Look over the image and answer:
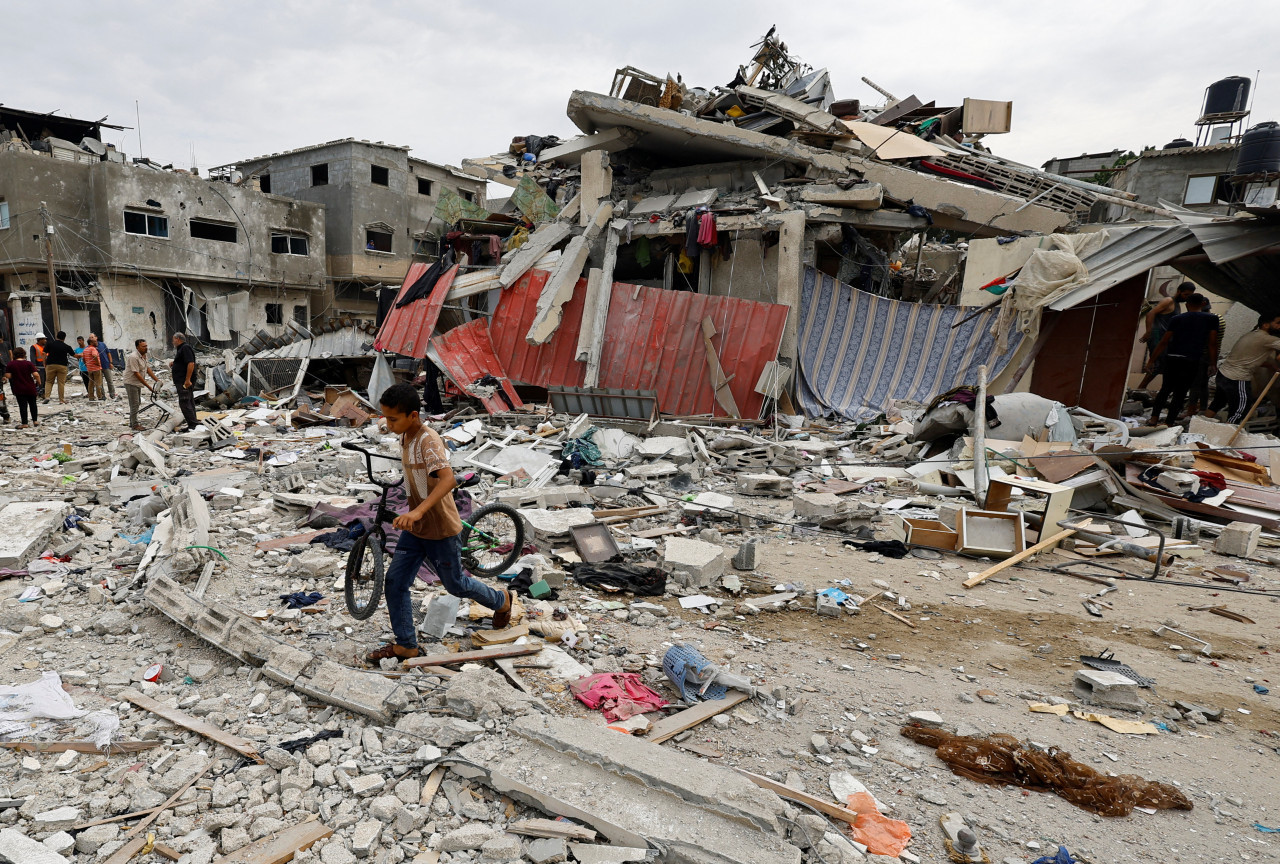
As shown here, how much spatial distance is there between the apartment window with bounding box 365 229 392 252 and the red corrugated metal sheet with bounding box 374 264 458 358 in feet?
54.3

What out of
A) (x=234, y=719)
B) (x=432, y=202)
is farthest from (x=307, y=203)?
(x=234, y=719)

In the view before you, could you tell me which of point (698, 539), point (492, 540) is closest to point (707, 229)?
point (698, 539)

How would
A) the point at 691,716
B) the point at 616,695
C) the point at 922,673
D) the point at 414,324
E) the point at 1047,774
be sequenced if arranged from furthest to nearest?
the point at 414,324 → the point at 922,673 → the point at 616,695 → the point at 691,716 → the point at 1047,774

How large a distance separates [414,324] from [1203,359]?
12.2 metres

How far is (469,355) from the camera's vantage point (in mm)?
12281

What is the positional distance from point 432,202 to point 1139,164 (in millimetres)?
26382

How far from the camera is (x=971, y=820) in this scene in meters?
2.54

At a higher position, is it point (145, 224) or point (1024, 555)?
point (145, 224)

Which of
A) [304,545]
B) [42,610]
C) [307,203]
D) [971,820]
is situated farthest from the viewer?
[307,203]

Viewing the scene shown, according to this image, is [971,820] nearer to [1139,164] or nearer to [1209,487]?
[1209,487]

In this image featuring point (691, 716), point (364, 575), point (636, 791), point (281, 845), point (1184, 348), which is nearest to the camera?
point (281, 845)

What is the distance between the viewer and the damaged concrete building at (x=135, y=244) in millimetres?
20094

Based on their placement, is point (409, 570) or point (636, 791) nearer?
point (636, 791)

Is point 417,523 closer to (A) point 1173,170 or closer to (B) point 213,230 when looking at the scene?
(A) point 1173,170
